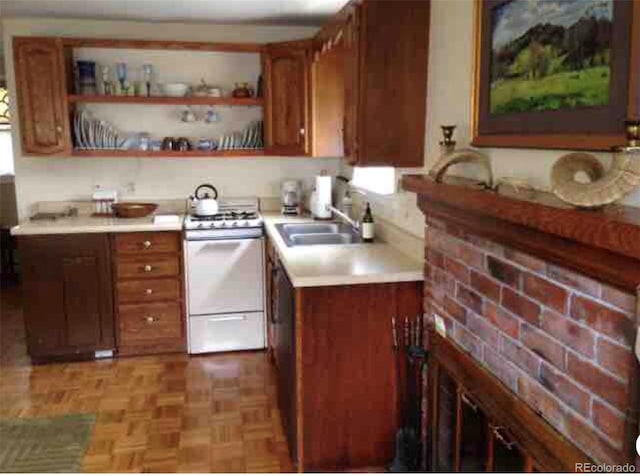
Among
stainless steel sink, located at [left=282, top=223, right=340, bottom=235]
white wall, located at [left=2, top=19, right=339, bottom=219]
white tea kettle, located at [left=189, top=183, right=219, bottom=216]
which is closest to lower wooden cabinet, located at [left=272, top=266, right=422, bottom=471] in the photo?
stainless steel sink, located at [left=282, top=223, right=340, bottom=235]

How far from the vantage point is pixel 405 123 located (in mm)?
2652

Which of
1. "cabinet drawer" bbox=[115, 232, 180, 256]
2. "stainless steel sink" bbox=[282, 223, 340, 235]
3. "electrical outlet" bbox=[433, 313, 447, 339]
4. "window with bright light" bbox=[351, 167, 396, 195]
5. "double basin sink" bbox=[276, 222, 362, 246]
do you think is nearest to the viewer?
"electrical outlet" bbox=[433, 313, 447, 339]

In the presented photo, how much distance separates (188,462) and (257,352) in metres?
1.40

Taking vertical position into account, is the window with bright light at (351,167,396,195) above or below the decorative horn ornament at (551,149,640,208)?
below

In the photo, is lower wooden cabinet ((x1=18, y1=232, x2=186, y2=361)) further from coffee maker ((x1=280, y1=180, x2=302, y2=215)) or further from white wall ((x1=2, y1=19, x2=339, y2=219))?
coffee maker ((x1=280, y1=180, x2=302, y2=215))

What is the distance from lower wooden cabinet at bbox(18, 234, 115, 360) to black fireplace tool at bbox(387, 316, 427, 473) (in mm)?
2209

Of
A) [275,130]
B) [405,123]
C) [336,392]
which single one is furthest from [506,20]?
[275,130]

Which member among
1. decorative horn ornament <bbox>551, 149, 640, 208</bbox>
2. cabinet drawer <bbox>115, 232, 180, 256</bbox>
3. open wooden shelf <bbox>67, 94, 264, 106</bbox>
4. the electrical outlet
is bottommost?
the electrical outlet

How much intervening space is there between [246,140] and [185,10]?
969 mm

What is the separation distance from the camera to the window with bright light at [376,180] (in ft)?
10.6

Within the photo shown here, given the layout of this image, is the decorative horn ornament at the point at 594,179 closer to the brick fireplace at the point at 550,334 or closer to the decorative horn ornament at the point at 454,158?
the brick fireplace at the point at 550,334

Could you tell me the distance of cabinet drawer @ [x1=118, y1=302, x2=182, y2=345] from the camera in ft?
12.9

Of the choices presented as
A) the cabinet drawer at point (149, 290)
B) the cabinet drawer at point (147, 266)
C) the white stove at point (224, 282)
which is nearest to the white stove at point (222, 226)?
the white stove at point (224, 282)

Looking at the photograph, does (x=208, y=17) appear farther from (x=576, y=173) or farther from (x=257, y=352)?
(x=576, y=173)
